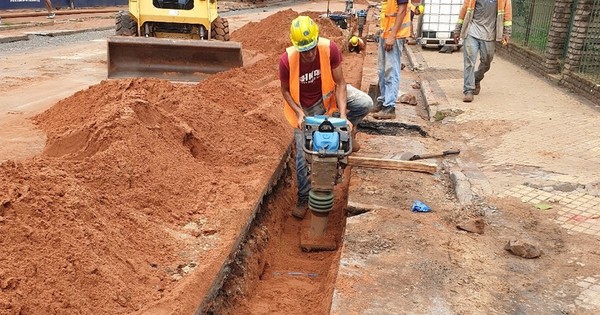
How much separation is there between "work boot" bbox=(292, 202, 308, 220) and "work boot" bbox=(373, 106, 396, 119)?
221 cm

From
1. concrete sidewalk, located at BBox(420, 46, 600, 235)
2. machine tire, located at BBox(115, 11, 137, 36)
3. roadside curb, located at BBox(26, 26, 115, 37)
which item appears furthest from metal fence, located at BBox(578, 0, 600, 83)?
roadside curb, located at BBox(26, 26, 115, 37)

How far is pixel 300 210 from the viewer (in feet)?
18.2

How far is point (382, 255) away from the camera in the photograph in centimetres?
387

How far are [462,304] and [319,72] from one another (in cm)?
245

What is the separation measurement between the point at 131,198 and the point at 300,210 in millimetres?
1813

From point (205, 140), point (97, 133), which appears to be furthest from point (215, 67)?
point (97, 133)

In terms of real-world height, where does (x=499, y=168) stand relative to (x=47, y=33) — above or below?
above

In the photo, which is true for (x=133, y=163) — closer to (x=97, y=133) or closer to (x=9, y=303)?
(x=97, y=133)

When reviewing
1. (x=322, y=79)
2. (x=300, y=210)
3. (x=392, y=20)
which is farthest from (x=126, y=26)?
(x=322, y=79)

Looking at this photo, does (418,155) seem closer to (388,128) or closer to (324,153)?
(388,128)

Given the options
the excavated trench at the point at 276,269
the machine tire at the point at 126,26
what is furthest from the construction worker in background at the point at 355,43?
the excavated trench at the point at 276,269

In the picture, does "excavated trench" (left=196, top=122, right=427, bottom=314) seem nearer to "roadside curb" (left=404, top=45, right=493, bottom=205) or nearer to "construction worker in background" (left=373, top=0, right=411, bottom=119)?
"roadside curb" (left=404, top=45, right=493, bottom=205)

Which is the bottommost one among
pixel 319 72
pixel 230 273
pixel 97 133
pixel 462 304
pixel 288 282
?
pixel 288 282

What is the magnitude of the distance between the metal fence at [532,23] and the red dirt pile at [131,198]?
676 centimetres
